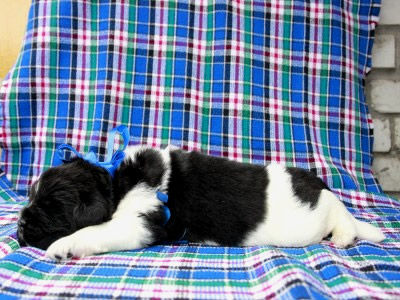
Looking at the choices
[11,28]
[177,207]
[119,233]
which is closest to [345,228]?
[177,207]

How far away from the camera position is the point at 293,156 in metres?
2.70

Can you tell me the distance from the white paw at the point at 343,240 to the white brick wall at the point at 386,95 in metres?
1.48

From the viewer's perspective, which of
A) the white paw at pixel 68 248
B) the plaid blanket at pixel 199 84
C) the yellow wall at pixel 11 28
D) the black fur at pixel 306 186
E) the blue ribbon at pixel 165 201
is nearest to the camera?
the white paw at pixel 68 248

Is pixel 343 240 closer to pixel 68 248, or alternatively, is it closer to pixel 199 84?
pixel 68 248

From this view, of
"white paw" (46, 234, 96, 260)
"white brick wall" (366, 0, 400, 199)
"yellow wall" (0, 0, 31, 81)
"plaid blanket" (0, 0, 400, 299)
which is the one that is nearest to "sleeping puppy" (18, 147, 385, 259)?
"white paw" (46, 234, 96, 260)

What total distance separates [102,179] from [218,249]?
548 millimetres

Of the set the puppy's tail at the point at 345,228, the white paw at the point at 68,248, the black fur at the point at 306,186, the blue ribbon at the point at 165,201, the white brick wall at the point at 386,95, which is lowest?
the white paw at the point at 68,248

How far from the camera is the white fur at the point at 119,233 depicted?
1567 millimetres

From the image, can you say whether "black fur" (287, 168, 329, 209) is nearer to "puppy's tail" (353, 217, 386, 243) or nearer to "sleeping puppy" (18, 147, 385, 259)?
"sleeping puppy" (18, 147, 385, 259)

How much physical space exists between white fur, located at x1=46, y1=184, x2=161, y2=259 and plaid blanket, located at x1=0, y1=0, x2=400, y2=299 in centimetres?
99

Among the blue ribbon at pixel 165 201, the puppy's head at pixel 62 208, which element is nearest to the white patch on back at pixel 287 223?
the blue ribbon at pixel 165 201

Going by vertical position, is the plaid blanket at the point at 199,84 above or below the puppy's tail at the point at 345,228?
above

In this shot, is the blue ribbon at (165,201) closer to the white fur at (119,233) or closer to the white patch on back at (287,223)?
the white fur at (119,233)

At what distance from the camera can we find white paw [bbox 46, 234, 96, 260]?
1549 mm
